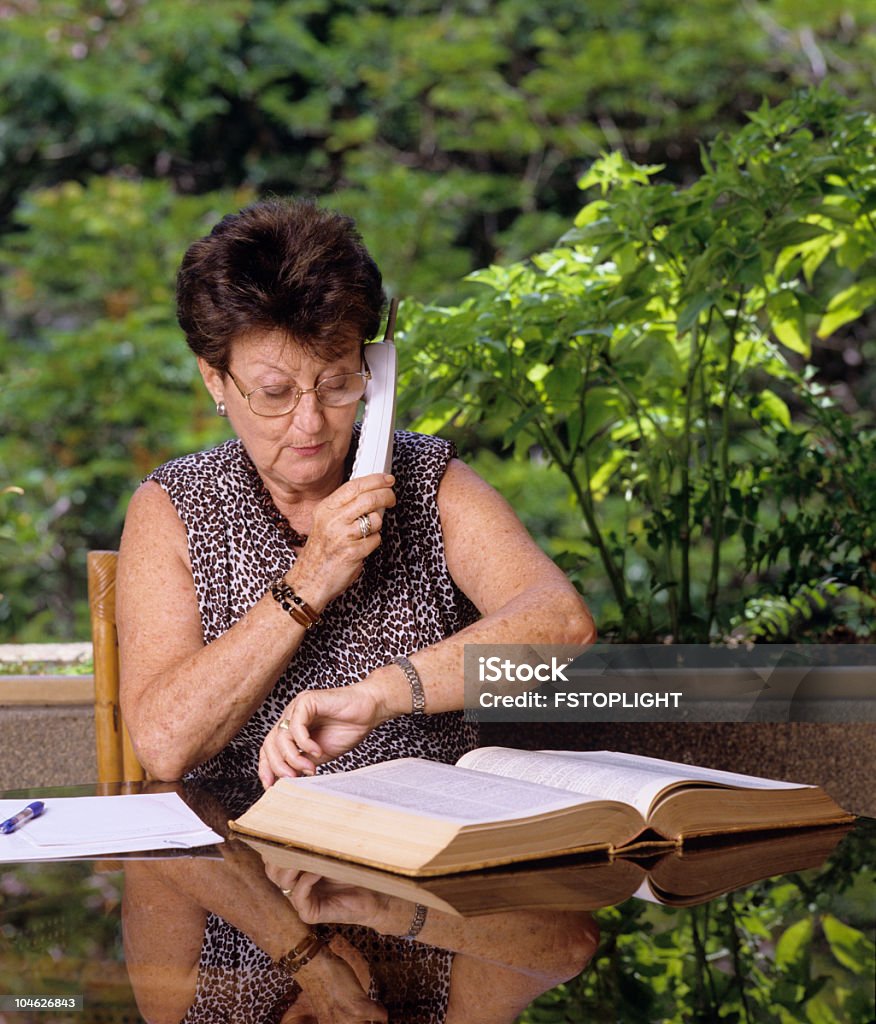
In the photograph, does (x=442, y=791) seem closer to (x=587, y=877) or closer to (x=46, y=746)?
(x=587, y=877)

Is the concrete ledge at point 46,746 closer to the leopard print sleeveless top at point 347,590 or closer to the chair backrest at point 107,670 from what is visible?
the chair backrest at point 107,670

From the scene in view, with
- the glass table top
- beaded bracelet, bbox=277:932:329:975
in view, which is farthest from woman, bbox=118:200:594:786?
beaded bracelet, bbox=277:932:329:975

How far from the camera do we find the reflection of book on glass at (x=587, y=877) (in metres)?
0.92

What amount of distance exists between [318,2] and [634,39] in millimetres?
1566

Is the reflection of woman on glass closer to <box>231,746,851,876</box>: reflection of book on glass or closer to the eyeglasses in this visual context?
<box>231,746,851,876</box>: reflection of book on glass

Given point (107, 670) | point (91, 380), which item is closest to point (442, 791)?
point (107, 670)

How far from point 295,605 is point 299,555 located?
147 millimetres

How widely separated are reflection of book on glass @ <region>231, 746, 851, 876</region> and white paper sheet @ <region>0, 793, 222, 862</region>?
64 millimetres

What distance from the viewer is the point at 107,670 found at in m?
1.77

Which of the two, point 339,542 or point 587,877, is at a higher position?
point 339,542

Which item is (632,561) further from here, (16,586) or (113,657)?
(113,657)

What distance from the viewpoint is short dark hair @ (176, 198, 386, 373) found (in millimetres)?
1549

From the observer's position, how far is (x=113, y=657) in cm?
177

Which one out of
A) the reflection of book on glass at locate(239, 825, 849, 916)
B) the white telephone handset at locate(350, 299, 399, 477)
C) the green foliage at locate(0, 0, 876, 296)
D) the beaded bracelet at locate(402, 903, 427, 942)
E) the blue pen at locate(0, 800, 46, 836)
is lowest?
the reflection of book on glass at locate(239, 825, 849, 916)
